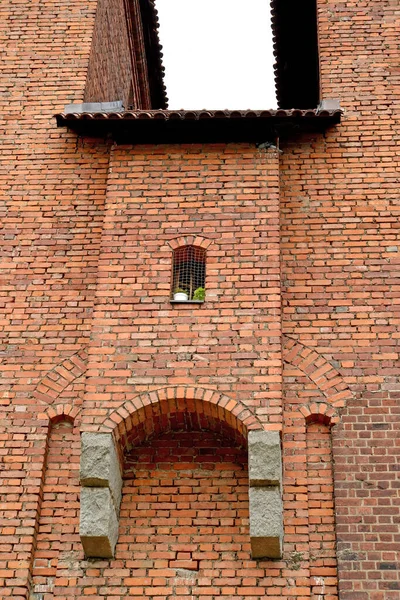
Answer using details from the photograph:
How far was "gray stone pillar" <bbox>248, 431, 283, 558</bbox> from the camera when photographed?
26.7ft

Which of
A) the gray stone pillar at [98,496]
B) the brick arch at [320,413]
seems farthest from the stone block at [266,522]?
the gray stone pillar at [98,496]

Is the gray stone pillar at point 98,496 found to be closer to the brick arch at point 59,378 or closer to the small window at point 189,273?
the brick arch at point 59,378

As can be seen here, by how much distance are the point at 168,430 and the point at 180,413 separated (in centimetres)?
29

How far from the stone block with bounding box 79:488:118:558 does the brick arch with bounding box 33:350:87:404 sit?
1.16 m

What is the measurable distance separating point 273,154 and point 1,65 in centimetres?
361

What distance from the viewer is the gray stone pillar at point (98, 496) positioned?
823cm

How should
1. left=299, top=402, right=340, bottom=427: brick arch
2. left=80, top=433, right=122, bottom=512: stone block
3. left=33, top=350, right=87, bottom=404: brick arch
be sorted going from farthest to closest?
left=33, top=350, right=87, bottom=404: brick arch
left=299, top=402, right=340, bottom=427: brick arch
left=80, top=433, right=122, bottom=512: stone block

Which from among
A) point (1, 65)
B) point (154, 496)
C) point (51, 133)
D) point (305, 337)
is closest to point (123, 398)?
point (154, 496)

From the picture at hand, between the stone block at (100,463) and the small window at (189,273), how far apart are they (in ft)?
5.29

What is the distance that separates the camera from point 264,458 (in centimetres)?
837

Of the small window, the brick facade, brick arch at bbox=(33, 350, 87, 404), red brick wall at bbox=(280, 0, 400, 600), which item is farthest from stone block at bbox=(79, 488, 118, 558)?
the small window

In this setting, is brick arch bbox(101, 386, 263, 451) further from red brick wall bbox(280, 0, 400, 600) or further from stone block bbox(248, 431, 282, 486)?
red brick wall bbox(280, 0, 400, 600)

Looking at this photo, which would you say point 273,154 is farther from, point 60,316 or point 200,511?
point 200,511

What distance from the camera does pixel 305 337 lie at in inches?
372
